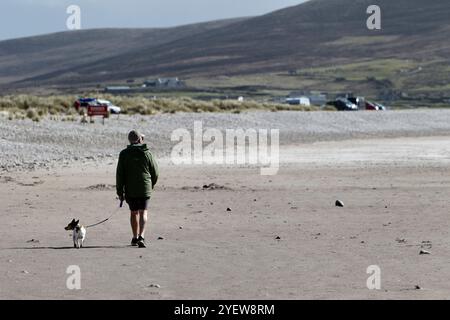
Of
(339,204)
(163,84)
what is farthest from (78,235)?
(163,84)

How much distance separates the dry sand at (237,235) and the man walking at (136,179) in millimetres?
339

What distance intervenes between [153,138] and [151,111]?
11.3 meters

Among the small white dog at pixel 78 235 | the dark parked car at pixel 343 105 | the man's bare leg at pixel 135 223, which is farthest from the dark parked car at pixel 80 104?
the small white dog at pixel 78 235

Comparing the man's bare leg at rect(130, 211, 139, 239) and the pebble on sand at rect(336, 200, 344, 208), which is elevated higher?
the man's bare leg at rect(130, 211, 139, 239)

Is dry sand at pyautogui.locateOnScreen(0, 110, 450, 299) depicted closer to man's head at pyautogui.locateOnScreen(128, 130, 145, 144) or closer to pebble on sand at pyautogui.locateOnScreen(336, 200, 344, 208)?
pebble on sand at pyautogui.locateOnScreen(336, 200, 344, 208)

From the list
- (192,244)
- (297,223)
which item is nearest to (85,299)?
(192,244)

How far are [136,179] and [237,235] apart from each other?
168 centimetres

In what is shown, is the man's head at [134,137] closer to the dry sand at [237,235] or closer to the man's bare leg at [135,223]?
the man's bare leg at [135,223]

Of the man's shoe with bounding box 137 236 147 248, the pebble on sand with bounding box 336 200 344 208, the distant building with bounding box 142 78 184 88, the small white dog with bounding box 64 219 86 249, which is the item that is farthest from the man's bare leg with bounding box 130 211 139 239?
the distant building with bounding box 142 78 184 88

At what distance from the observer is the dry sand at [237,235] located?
10297mm

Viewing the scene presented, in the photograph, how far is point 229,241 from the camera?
43.9 feet

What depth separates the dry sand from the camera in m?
10.3

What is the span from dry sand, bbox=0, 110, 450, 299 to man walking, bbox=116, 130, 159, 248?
1.11 feet
